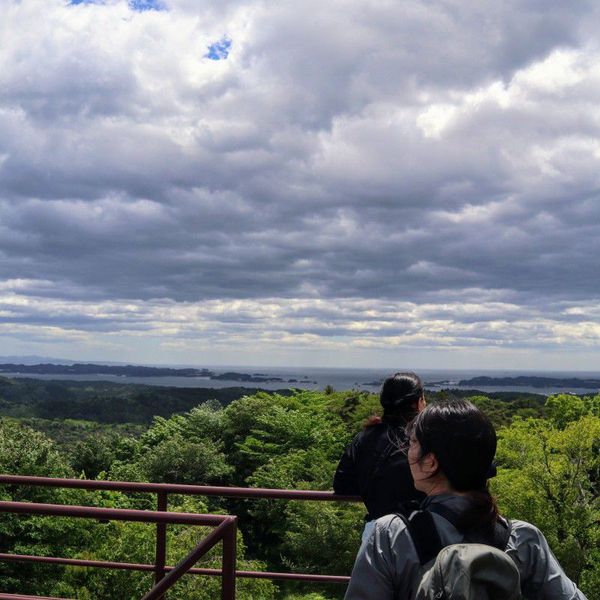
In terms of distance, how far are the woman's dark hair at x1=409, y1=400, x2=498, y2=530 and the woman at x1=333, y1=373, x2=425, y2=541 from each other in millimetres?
1379

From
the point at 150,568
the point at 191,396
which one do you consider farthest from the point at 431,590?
the point at 191,396

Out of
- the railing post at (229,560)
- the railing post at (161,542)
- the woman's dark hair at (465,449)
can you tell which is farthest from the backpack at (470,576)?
the railing post at (161,542)

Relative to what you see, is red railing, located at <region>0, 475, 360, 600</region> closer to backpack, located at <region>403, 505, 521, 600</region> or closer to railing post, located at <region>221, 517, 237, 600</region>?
railing post, located at <region>221, 517, 237, 600</region>

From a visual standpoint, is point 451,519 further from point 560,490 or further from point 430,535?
point 560,490

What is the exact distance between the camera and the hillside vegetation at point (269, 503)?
30156mm

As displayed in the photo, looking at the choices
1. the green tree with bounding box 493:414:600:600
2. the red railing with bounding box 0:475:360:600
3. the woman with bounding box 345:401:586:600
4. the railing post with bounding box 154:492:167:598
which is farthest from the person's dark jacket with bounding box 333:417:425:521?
the green tree with bounding box 493:414:600:600

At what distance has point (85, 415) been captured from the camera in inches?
4978

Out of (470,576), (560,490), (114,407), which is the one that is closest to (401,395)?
(470,576)

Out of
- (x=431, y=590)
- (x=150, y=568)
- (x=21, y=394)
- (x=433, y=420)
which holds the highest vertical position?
(x=433, y=420)

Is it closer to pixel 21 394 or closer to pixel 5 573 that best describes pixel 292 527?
pixel 5 573

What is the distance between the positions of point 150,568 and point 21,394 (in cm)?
18100

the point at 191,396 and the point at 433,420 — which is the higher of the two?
the point at 433,420

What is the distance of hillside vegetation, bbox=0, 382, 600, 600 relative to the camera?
30.2 meters

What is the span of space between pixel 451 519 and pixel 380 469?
1.54 metres
